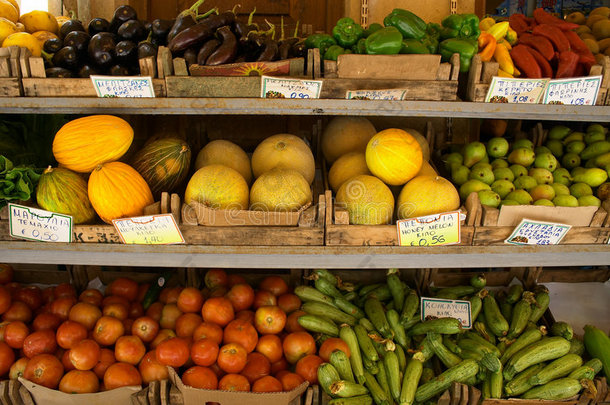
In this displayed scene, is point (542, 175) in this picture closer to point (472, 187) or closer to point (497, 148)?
point (497, 148)

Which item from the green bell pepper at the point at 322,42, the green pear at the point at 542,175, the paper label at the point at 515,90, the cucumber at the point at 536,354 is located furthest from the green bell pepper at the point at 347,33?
the cucumber at the point at 536,354

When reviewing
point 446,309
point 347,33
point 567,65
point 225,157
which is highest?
point 347,33

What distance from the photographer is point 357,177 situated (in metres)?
1.77

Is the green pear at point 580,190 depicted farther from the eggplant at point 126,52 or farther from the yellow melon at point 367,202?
the eggplant at point 126,52

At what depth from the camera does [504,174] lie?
6.52 ft

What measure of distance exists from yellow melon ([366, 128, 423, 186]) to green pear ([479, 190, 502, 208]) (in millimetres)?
280

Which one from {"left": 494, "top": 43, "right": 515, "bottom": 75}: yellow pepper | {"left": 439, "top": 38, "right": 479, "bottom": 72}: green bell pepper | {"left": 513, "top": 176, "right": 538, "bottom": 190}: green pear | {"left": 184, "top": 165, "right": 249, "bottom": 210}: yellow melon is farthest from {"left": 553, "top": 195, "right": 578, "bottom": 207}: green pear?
{"left": 184, "top": 165, "right": 249, "bottom": 210}: yellow melon

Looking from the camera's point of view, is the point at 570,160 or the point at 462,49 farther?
the point at 570,160

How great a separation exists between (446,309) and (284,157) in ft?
3.44

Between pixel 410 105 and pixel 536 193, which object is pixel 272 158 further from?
pixel 536 193

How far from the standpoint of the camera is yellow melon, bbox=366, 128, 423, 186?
5.70ft

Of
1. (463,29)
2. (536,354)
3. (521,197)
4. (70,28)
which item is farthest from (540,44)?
(70,28)

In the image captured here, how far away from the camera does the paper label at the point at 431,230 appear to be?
163 centimetres

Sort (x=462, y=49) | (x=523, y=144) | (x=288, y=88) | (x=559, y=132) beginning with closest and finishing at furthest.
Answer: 1. (x=288, y=88)
2. (x=462, y=49)
3. (x=523, y=144)
4. (x=559, y=132)
